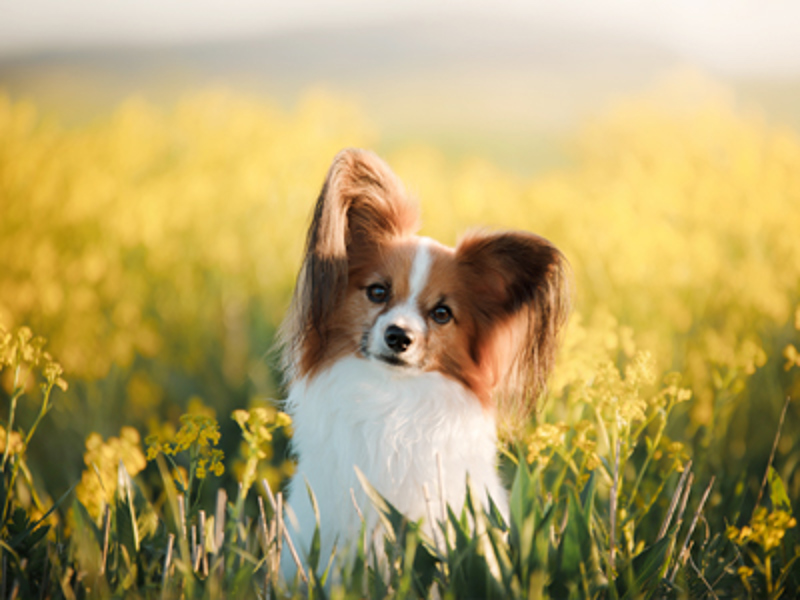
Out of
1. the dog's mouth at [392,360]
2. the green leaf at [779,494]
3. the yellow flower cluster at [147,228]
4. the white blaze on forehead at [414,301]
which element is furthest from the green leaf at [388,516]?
the yellow flower cluster at [147,228]

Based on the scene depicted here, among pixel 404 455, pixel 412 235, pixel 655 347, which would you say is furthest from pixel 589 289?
pixel 404 455

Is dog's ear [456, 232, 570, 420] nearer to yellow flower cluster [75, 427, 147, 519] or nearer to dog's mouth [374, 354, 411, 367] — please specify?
dog's mouth [374, 354, 411, 367]

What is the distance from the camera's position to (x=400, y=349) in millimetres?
2357

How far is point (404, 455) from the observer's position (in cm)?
249

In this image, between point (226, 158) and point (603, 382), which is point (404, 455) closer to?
point (603, 382)

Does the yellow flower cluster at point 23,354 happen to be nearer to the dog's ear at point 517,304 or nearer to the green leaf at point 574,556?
the dog's ear at point 517,304

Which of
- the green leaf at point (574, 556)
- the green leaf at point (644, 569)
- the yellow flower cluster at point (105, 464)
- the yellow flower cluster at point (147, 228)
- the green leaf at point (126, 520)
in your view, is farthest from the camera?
the yellow flower cluster at point (147, 228)

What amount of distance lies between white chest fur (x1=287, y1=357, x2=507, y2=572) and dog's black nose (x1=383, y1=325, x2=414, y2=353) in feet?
0.47

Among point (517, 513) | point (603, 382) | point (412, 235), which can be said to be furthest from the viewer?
point (412, 235)

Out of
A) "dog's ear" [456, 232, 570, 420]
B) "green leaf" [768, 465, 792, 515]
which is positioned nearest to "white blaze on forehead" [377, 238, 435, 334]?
"dog's ear" [456, 232, 570, 420]

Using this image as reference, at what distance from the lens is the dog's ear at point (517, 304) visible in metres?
2.54

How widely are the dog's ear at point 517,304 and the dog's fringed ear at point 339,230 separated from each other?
32 centimetres

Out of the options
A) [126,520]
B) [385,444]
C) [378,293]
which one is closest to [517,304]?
[378,293]

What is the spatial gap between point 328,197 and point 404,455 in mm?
984
